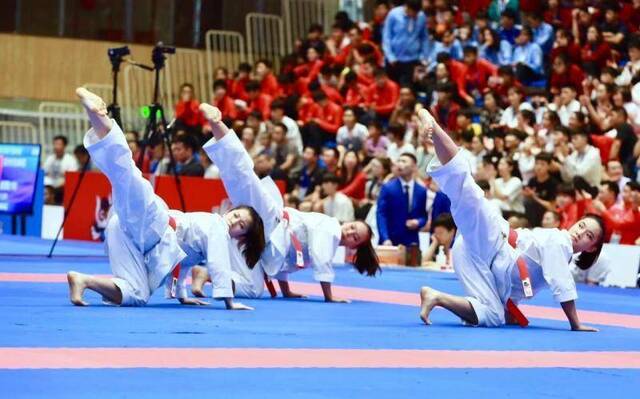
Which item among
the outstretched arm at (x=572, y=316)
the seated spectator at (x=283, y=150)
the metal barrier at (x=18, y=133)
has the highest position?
the outstretched arm at (x=572, y=316)

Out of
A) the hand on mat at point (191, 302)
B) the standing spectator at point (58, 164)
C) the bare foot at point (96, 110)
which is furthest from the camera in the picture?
the standing spectator at point (58, 164)

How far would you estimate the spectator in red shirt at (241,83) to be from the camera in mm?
20266

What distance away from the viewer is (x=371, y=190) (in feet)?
52.7

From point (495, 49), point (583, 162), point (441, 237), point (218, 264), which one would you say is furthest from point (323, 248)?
point (495, 49)

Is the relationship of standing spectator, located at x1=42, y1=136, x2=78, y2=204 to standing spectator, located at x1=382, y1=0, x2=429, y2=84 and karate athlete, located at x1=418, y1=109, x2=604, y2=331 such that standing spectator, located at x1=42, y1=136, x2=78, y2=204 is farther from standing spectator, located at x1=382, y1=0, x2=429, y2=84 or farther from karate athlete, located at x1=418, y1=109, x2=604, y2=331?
karate athlete, located at x1=418, y1=109, x2=604, y2=331

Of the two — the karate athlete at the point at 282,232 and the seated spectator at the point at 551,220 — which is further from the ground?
the karate athlete at the point at 282,232

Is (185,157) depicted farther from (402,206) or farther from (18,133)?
(18,133)

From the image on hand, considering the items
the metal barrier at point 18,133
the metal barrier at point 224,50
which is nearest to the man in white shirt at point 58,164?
the metal barrier at point 18,133

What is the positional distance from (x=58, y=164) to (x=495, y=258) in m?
11.9

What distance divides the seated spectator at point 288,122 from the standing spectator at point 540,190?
417cm

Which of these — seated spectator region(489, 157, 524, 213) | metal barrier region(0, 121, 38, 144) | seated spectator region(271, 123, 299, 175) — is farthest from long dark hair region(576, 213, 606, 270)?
metal barrier region(0, 121, 38, 144)

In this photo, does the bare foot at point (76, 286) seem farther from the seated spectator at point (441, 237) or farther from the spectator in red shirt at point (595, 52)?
the spectator in red shirt at point (595, 52)

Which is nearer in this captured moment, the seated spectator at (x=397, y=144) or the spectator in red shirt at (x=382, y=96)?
the seated spectator at (x=397, y=144)
